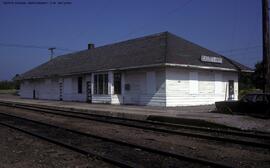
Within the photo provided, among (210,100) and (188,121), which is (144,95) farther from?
(188,121)

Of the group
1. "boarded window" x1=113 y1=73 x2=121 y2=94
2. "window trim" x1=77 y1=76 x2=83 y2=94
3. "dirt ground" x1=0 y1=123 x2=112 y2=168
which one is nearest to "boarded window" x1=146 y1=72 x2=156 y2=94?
"boarded window" x1=113 y1=73 x2=121 y2=94

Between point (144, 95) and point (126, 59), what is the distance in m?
4.65

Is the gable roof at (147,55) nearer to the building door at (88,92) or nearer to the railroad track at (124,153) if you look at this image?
the building door at (88,92)

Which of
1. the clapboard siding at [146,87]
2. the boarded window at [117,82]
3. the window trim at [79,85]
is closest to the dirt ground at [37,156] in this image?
the clapboard siding at [146,87]

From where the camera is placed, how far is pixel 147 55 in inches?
1164

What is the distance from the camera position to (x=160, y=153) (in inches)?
356

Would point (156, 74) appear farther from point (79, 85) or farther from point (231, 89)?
point (79, 85)

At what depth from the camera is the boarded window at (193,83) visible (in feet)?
93.2

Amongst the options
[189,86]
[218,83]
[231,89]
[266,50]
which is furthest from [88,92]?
[266,50]

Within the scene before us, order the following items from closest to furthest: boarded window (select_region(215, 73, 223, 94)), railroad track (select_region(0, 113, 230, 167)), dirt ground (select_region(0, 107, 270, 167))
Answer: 1. railroad track (select_region(0, 113, 230, 167))
2. dirt ground (select_region(0, 107, 270, 167))
3. boarded window (select_region(215, 73, 223, 94))

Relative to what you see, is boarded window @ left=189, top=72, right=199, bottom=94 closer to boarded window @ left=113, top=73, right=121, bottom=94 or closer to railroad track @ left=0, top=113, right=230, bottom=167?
boarded window @ left=113, top=73, right=121, bottom=94

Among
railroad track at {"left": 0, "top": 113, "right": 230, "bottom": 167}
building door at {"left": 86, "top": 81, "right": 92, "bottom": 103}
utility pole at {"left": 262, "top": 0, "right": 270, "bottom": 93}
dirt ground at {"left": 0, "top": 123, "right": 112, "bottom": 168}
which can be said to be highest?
utility pole at {"left": 262, "top": 0, "right": 270, "bottom": 93}

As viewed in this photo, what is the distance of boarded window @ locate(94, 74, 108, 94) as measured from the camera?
107 ft

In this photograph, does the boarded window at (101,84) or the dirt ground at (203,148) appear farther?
the boarded window at (101,84)
